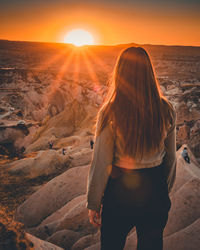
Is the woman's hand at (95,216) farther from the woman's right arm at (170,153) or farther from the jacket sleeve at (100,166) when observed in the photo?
the woman's right arm at (170,153)

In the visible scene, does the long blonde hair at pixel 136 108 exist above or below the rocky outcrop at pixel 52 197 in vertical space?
above

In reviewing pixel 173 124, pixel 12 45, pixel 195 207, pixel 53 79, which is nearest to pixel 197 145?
pixel 195 207

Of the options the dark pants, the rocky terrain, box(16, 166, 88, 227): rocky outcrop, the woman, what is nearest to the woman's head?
the woman

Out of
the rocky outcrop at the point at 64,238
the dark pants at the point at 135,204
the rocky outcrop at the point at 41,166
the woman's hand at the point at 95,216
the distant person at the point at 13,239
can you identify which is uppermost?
the dark pants at the point at 135,204

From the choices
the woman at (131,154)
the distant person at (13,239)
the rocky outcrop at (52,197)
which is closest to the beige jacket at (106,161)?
Answer: the woman at (131,154)

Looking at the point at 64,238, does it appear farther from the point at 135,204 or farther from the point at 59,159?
the point at 59,159

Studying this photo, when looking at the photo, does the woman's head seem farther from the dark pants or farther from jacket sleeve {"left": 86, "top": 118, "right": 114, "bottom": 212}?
the dark pants

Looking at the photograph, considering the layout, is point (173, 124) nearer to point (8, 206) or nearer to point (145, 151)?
point (145, 151)

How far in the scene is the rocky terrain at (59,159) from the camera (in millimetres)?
3129

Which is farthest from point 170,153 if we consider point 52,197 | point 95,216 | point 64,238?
point 52,197

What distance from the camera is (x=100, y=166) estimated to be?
113 cm

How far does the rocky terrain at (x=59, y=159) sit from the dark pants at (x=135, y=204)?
76cm

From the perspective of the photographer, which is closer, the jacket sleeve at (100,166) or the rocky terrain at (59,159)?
the jacket sleeve at (100,166)

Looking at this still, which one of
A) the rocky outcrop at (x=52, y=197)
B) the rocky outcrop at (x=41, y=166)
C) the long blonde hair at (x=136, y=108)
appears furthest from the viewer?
the rocky outcrop at (x=41, y=166)
